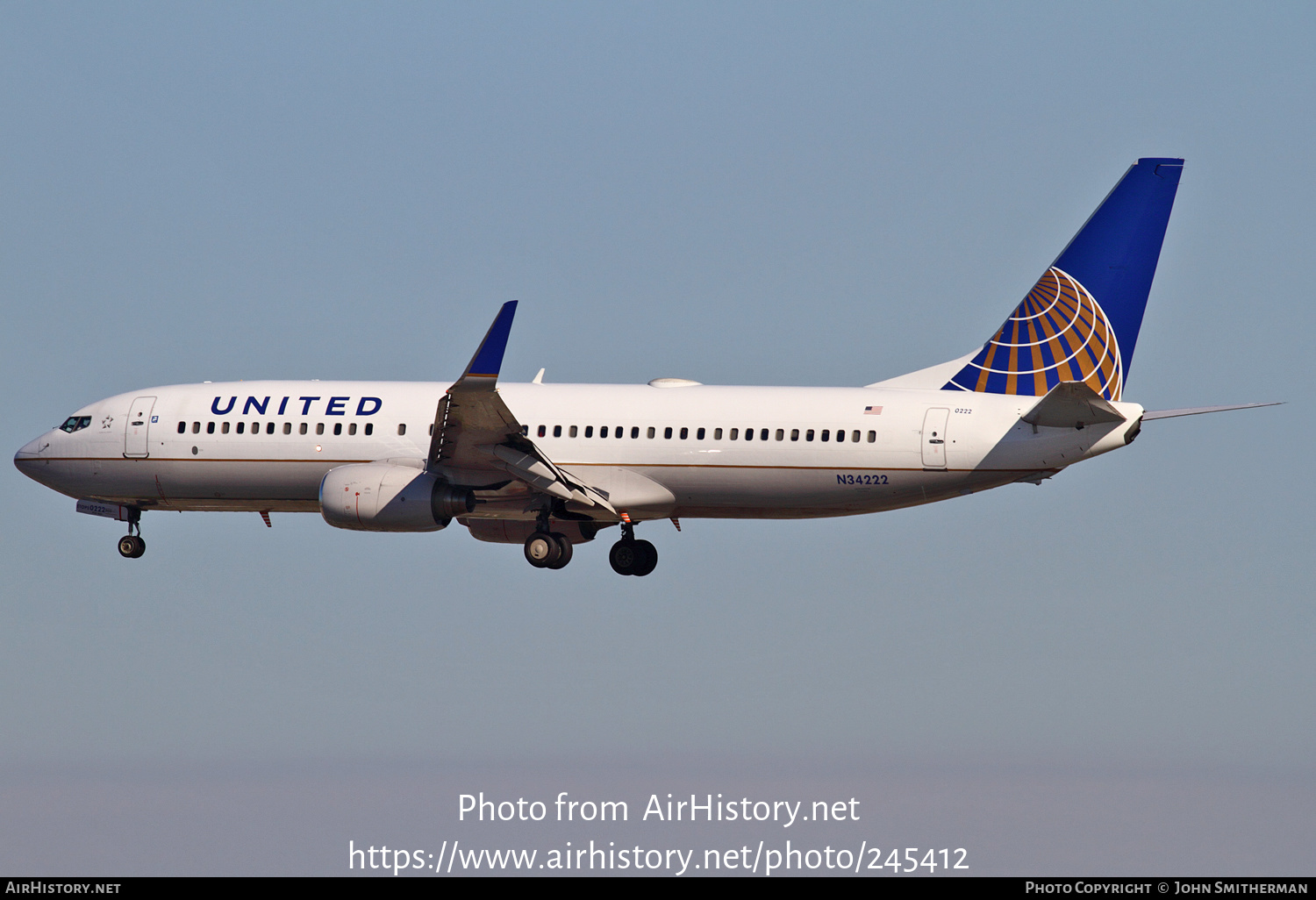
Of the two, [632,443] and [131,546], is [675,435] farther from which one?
[131,546]

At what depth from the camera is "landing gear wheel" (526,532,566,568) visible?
3700 cm

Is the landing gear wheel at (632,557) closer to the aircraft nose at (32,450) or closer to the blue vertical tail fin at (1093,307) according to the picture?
the blue vertical tail fin at (1093,307)

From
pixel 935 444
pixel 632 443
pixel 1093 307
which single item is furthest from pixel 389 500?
pixel 1093 307

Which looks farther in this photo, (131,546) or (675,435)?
(131,546)

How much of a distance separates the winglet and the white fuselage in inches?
162

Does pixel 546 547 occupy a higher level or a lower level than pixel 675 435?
lower

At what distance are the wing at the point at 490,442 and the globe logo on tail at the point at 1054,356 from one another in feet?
28.9

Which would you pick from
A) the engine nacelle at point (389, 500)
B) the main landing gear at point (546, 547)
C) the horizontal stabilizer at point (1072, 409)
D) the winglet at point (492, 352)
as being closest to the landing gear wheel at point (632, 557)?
the main landing gear at point (546, 547)

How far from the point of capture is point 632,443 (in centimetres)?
3638

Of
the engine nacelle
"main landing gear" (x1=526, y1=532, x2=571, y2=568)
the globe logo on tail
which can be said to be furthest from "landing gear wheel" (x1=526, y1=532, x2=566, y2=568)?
the globe logo on tail

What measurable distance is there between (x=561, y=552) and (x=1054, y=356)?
465 inches

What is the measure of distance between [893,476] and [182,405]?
17.1m

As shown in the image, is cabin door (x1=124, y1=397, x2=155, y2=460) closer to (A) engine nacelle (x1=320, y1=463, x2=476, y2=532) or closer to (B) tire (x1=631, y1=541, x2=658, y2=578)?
(A) engine nacelle (x1=320, y1=463, x2=476, y2=532)

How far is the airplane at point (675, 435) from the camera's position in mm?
Answer: 34469
